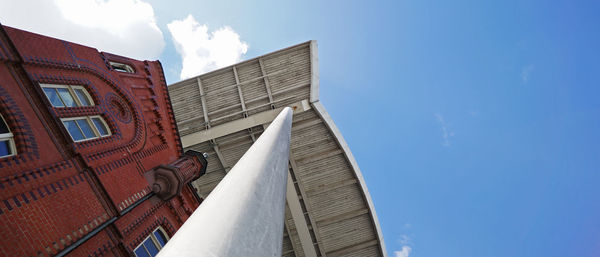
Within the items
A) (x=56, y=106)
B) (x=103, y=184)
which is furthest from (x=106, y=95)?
(x=103, y=184)

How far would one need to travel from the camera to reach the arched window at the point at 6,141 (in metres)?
6.18

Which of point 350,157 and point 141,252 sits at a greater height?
point 350,157

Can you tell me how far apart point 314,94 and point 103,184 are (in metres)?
10.3

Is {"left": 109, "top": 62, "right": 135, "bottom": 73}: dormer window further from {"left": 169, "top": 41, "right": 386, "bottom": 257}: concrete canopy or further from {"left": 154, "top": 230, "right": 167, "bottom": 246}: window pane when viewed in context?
{"left": 154, "top": 230, "right": 167, "bottom": 246}: window pane

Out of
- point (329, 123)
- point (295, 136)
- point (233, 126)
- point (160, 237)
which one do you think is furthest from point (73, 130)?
point (329, 123)

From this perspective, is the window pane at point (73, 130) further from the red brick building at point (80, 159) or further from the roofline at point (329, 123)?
the roofline at point (329, 123)

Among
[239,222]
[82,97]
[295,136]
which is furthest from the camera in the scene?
[295,136]

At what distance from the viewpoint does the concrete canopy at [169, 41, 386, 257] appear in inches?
647

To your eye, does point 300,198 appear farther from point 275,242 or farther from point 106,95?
point 275,242

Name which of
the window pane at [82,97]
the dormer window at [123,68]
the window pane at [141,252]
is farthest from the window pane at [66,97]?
the window pane at [141,252]

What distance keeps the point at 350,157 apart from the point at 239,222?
15.2m

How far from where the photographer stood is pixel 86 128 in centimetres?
877

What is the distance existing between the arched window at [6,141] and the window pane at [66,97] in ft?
7.11

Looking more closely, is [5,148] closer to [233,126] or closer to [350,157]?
[233,126]
